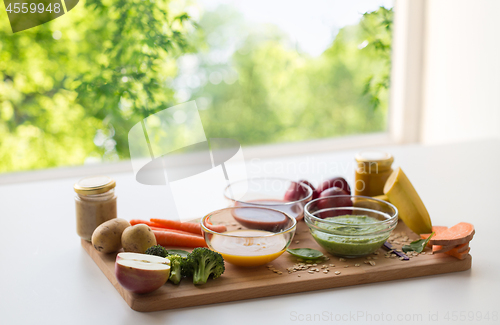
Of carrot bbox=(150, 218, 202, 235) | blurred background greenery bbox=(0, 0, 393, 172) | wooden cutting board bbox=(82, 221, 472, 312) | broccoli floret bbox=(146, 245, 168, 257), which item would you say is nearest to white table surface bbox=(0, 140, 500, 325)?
wooden cutting board bbox=(82, 221, 472, 312)

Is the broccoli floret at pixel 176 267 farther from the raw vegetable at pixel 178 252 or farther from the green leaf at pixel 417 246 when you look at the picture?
the green leaf at pixel 417 246

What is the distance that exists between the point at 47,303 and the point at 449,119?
2.55 m

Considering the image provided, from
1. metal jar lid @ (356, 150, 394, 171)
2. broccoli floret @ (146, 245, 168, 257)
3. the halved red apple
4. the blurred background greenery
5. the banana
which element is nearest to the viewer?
the halved red apple

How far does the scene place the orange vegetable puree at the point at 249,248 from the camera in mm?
1062

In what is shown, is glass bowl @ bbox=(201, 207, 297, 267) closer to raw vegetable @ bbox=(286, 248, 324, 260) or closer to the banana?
raw vegetable @ bbox=(286, 248, 324, 260)

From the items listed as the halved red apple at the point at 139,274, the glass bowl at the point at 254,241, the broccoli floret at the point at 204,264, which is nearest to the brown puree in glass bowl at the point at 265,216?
the glass bowl at the point at 254,241

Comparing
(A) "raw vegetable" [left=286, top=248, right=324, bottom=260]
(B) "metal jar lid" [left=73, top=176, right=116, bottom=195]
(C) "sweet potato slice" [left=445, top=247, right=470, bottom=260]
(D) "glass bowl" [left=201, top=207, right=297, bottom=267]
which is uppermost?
(B) "metal jar lid" [left=73, top=176, right=116, bottom=195]

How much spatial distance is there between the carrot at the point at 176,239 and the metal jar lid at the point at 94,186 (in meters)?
0.17

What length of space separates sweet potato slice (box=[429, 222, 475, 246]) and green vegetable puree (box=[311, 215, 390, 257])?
0.12 meters

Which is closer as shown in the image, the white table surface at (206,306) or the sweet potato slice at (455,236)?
the white table surface at (206,306)

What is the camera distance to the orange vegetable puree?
3.48ft

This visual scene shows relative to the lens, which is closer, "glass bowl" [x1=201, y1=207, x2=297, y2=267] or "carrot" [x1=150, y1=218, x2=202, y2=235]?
"glass bowl" [x1=201, y1=207, x2=297, y2=267]

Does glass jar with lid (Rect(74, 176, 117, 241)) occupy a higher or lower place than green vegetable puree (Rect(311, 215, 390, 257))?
higher

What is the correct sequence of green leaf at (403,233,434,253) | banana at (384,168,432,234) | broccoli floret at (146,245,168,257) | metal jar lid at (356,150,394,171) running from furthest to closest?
metal jar lid at (356,150,394,171) < banana at (384,168,432,234) < green leaf at (403,233,434,253) < broccoli floret at (146,245,168,257)
